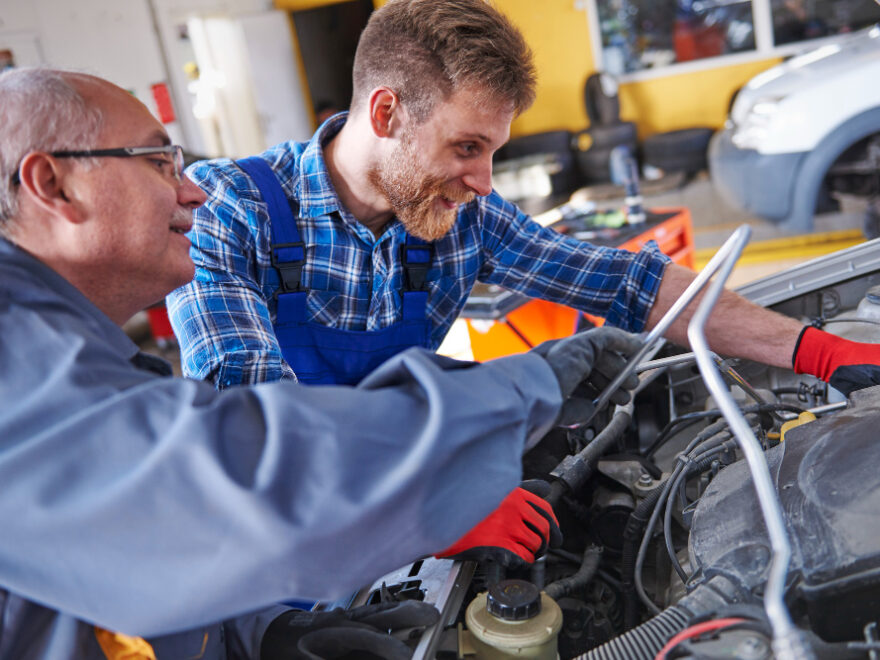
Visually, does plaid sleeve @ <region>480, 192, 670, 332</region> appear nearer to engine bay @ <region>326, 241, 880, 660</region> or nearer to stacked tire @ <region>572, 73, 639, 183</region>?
engine bay @ <region>326, 241, 880, 660</region>

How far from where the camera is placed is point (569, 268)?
184cm

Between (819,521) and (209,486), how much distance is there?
27.0 inches

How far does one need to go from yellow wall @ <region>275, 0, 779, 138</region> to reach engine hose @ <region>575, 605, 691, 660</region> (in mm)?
7098

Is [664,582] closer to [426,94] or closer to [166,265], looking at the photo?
[166,265]

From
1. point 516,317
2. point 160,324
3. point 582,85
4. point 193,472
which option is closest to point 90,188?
point 193,472

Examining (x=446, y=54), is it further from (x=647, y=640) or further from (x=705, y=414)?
(x=647, y=640)

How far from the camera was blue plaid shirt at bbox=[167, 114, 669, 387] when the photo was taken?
4.79ft

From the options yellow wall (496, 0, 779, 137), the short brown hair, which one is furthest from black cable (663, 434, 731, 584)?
yellow wall (496, 0, 779, 137)

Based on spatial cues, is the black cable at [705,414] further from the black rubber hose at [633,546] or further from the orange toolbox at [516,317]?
the orange toolbox at [516,317]

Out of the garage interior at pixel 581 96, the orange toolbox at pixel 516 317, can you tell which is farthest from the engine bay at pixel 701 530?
the garage interior at pixel 581 96

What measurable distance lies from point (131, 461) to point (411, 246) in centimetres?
110

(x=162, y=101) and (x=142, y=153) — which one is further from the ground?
(x=162, y=101)

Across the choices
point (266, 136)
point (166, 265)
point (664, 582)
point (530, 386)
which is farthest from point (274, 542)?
point (266, 136)

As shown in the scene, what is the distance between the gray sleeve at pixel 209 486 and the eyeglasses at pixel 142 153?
0.26 metres
